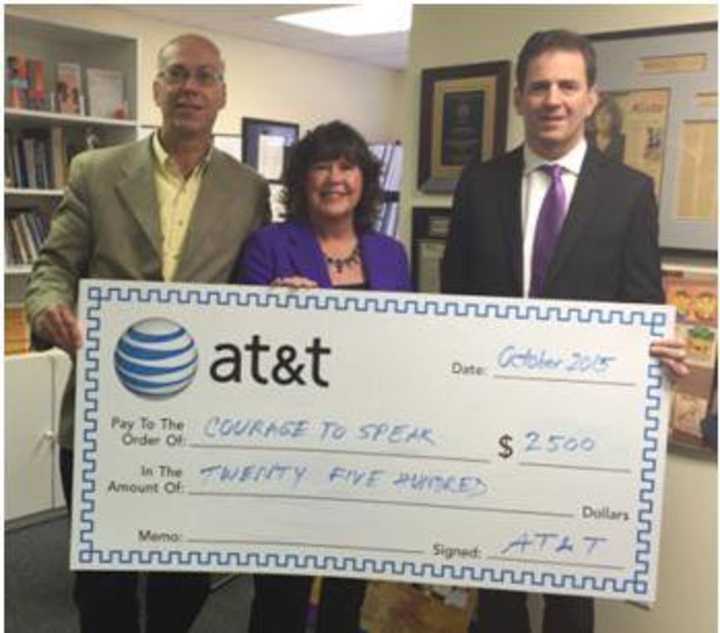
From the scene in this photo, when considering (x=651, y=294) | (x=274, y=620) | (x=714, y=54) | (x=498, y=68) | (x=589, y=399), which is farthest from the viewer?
(x=498, y=68)

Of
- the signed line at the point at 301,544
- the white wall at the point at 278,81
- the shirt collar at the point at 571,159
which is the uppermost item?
the white wall at the point at 278,81

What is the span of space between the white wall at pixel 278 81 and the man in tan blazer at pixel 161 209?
3.02 m

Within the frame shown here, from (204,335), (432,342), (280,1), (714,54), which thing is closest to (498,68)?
(714,54)

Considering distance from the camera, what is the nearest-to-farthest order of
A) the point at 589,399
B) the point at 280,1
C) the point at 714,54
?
the point at 589,399 → the point at 714,54 → the point at 280,1

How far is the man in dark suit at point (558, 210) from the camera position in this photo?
1615mm

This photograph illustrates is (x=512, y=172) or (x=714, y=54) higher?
(x=714, y=54)

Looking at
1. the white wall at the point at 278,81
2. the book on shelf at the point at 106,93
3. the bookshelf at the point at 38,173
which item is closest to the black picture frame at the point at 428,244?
the bookshelf at the point at 38,173

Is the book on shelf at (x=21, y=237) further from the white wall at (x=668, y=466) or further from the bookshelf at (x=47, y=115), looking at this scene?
the white wall at (x=668, y=466)

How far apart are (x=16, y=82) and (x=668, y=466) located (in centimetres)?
329

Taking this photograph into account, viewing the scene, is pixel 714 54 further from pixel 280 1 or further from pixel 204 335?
pixel 280 1

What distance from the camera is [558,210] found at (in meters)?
1.71

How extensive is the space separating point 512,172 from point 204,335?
0.73m

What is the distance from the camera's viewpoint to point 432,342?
62.1 inches

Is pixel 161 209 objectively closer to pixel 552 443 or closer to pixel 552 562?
pixel 552 443
